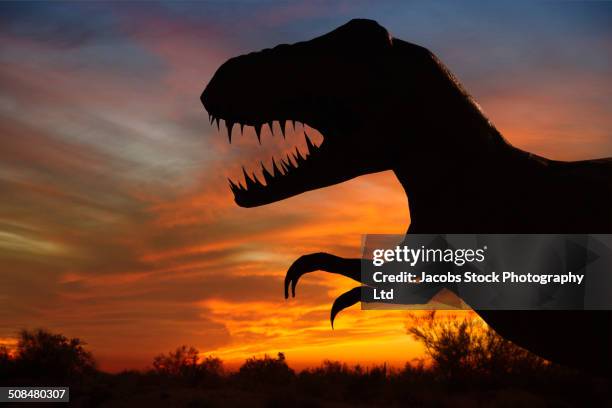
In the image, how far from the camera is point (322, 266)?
424cm

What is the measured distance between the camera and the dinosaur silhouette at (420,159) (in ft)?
12.8

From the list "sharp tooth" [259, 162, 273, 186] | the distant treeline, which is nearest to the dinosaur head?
"sharp tooth" [259, 162, 273, 186]

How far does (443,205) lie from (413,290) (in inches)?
21.7

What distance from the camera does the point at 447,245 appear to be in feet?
13.2

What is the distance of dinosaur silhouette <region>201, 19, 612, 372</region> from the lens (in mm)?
3900

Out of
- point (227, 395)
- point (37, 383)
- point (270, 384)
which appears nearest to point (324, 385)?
point (270, 384)

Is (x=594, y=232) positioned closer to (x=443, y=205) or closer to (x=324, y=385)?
(x=443, y=205)

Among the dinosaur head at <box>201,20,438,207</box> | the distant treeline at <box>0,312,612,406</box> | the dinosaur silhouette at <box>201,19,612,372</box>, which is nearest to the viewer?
the dinosaur silhouette at <box>201,19,612,372</box>

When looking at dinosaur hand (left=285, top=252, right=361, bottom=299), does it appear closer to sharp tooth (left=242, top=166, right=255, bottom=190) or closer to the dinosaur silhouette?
the dinosaur silhouette

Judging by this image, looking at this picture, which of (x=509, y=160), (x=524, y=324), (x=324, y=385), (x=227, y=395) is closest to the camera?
(x=524, y=324)

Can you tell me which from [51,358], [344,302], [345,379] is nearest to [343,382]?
[345,379]

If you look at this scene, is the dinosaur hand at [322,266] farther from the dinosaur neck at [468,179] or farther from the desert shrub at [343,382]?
the desert shrub at [343,382]

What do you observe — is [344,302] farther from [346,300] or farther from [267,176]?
[267,176]

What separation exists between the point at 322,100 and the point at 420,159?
2.33 feet
